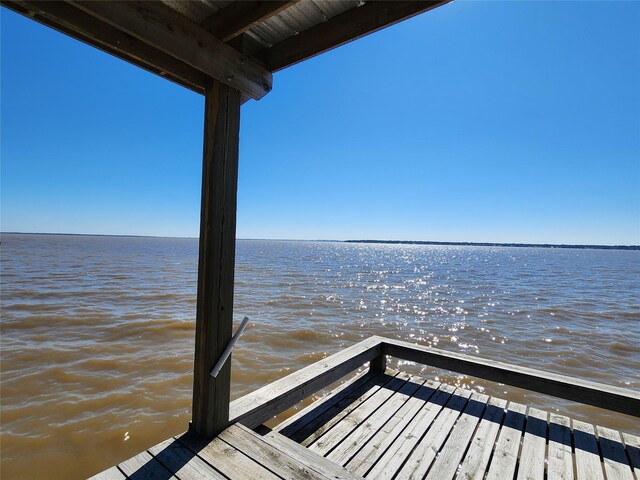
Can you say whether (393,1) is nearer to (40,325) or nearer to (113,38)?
(113,38)

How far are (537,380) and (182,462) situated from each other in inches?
122

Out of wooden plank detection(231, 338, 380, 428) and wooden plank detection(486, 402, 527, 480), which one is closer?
wooden plank detection(486, 402, 527, 480)

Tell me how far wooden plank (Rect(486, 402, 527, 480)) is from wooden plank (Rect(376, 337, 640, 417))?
0.89 feet

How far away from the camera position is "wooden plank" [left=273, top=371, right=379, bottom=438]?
2758 mm

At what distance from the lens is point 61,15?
169cm

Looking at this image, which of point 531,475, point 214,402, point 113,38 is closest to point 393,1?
point 113,38

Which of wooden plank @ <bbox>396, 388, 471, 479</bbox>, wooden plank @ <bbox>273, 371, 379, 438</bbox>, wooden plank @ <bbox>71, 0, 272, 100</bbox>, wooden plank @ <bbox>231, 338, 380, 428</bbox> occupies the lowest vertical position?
wooden plank @ <bbox>396, 388, 471, 479</bbox>

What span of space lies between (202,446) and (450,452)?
6.17ft

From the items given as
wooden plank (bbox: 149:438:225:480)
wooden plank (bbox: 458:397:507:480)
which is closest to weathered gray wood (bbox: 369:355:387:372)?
wooden plank (bbox: 458:397:507:480)

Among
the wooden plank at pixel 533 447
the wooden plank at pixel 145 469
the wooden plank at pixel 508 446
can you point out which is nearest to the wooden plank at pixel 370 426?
the wooden plank at pixel 508 446

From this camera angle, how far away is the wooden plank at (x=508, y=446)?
232 cm

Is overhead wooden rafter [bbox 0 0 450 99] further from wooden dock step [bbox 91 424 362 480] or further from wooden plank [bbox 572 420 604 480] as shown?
wooden plank [bbox 572 420 604 480]

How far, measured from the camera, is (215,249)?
2166 mm

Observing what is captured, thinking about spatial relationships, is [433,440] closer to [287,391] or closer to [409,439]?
[409,439]
